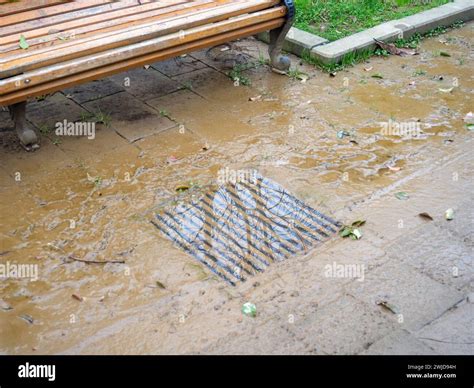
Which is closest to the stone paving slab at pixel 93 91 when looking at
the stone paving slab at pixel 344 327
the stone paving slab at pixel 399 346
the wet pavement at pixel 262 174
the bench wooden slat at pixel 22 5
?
the wet pavement at pixel 262 174

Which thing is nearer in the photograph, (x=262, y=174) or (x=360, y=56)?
(x=262, y=174)

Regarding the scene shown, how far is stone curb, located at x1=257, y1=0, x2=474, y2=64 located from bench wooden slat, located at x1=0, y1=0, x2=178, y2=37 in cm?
131

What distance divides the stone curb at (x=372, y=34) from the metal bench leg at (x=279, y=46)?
0.33 meters

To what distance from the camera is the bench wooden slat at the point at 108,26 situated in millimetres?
4410

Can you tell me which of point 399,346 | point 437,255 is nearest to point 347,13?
point 437,255

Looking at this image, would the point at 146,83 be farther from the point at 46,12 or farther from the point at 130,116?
the point at 46,12

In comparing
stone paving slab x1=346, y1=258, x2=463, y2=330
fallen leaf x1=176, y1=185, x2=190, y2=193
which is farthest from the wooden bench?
stone paving slab x1=346, y1=258, x2=463, y2=330

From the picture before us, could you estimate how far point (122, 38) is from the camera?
458 centimetres

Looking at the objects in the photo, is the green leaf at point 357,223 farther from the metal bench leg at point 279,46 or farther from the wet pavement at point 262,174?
the metal bench leg at point 279,46

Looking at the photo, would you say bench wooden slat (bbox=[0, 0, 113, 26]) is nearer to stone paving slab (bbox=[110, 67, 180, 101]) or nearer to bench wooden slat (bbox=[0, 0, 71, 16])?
bench wooden slat (bbox=[0, 0, 71, 16])

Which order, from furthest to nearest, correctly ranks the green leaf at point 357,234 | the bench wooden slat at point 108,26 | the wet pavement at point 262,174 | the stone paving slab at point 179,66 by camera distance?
the stone paving slab at point 179,66 < the bench wooden slat at point 108,26 < the green leaf at point 357,234 < the wet pavement at point 262,174

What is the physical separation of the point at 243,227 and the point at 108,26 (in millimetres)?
1929

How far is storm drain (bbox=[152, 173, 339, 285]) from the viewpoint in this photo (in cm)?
367

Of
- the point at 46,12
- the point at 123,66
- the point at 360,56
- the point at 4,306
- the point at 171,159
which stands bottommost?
the point at 4,306
